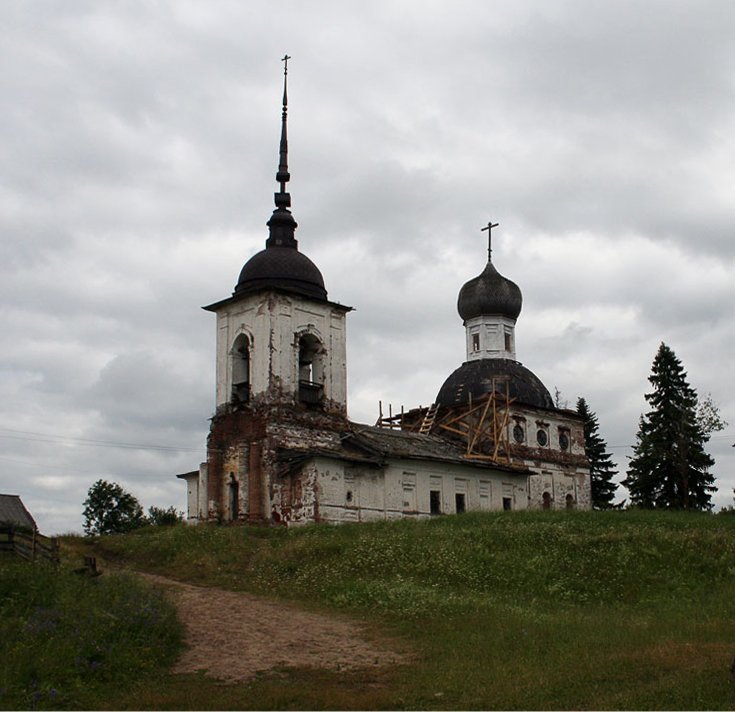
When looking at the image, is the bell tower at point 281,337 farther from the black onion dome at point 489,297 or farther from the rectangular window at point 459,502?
the black onion dome at point 489,297

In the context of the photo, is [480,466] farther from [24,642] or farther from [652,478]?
[24,642]

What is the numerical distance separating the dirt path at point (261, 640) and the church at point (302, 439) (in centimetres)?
1313

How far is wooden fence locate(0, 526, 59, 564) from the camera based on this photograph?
22.1 m

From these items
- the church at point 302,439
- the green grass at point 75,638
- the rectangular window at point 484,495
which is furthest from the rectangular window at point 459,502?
the green grass at point 75,638

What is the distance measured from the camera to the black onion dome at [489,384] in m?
50.2

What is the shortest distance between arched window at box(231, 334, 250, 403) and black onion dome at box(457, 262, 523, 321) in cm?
1723

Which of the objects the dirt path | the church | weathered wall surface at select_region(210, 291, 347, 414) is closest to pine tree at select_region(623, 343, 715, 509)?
the church

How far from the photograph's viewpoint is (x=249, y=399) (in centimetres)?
3825

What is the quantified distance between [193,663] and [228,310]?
2481 cm

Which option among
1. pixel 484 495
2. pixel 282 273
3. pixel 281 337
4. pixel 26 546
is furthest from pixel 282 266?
pixel 26 546

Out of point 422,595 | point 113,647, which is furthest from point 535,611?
point 113,647

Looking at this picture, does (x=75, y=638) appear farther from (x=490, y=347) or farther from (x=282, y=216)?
(x=490, y=347)

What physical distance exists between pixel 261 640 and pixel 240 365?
22.5 metres

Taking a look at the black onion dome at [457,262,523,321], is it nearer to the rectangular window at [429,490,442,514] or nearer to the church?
the church
